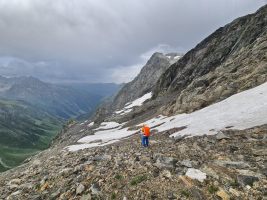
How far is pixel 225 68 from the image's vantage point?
6159 centimetres

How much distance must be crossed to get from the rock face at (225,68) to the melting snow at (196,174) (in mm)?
30421

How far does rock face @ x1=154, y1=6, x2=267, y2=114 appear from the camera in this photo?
49.4 m

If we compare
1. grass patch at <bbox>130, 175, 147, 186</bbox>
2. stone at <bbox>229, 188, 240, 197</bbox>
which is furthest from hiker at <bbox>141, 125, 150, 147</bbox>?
stone at <bbox>229, 188, 240, 197</bbox>

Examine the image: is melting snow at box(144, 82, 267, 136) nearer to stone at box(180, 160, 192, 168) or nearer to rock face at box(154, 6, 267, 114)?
rock face at box(154, 6, 267, 114)

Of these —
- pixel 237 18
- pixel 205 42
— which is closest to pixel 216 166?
pixel 237 18

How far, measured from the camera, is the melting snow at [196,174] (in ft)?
58.4

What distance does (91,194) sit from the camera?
1805 cm

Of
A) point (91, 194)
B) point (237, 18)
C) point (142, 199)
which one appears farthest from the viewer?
point (237, 18)

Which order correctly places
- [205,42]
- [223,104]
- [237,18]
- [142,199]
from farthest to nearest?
[205,42] → [237,18] → [223,104] → [142,199]

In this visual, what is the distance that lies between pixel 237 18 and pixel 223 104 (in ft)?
200

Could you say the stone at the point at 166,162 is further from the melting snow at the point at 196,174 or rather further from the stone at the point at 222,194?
the stone at the point at 222,194

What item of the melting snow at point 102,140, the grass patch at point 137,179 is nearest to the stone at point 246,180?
the grass patch at point 137,179

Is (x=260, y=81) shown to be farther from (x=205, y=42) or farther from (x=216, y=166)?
(x=205, y=42)

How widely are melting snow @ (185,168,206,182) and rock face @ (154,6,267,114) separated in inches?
1198
